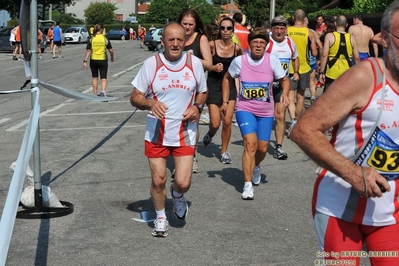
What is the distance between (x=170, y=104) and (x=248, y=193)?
1818 mm

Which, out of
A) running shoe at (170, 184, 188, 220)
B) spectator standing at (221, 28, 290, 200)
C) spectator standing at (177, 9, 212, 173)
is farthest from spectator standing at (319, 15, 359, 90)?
running shoe at (170, 184, 188, 220)

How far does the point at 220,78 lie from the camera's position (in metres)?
9.46

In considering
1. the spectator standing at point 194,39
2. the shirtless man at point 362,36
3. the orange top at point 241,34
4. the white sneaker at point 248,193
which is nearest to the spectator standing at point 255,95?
the white sneaker at point 248,193

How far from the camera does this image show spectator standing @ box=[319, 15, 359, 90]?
38.0 feet

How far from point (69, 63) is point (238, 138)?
20.1 meters

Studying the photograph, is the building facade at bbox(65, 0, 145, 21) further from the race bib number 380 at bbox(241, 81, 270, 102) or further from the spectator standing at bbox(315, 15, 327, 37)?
the race bib number 380 at bbox(241, 81, 270, 102)

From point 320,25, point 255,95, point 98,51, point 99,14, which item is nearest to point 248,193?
point 255,95

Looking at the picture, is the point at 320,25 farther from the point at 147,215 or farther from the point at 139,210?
the point at 147,215

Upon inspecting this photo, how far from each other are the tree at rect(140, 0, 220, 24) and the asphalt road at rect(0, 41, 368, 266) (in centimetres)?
5485

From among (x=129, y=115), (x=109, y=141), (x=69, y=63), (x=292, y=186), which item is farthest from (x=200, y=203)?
(x=69, y=63)

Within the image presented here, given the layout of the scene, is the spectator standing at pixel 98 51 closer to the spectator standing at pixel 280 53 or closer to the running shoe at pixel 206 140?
the running shoe at pixel 206 140

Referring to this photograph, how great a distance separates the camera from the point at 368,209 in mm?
3273

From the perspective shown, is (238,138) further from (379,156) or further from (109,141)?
(379,156)

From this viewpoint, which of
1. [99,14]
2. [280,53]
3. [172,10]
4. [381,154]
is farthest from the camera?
[99,14]
